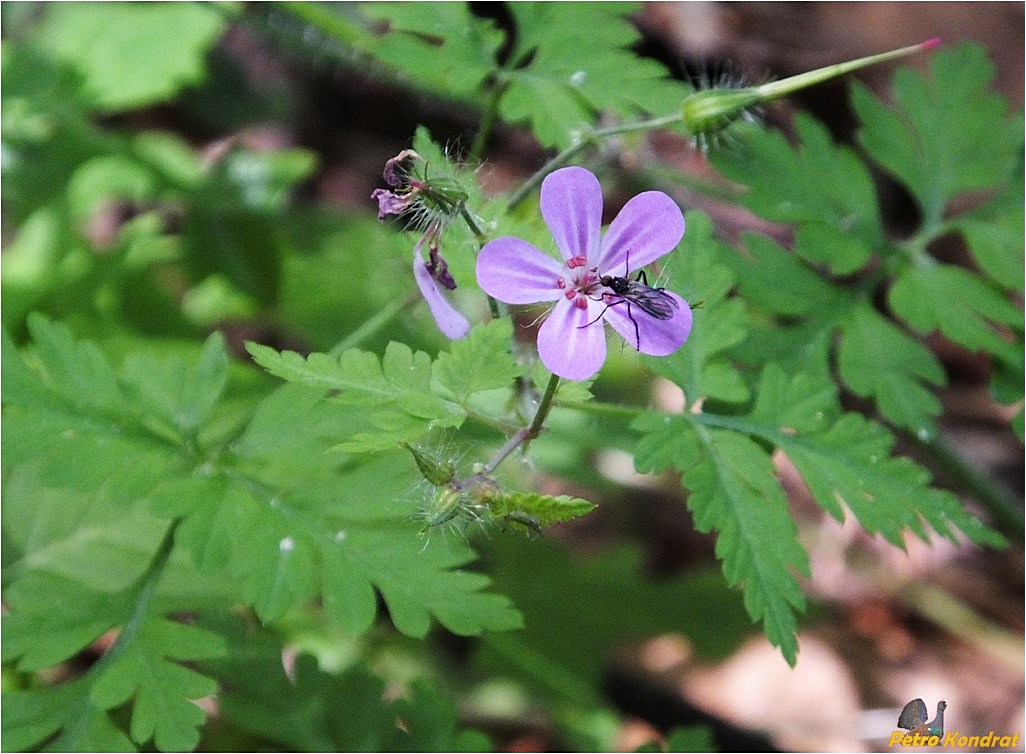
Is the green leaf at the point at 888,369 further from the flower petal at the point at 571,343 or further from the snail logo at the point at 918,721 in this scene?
the flower petal at the point at 571,343

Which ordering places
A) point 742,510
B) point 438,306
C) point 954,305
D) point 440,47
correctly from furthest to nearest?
1. point 954,305
2. point 440,47
3. point 742,510
4. point 438,306

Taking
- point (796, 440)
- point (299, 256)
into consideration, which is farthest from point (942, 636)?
point (299, 256)

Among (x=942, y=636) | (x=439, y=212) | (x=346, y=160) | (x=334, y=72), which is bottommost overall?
(x=942, y=636)

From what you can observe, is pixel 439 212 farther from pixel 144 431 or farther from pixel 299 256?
pixel 299 256

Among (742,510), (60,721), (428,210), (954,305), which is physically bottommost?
(60,721)

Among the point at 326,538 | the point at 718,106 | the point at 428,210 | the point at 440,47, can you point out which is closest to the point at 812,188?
the point at 718,106

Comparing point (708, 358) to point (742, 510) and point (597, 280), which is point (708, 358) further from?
point (597, 280)
